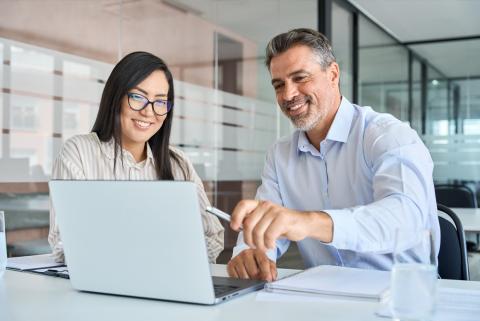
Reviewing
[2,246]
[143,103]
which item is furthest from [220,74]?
[2,246]

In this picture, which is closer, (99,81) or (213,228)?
(213,228)

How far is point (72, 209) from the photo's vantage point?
128 centimetres

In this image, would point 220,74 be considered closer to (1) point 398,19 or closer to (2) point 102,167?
(2) point 102,167

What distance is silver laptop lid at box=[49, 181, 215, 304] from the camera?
3.66ft

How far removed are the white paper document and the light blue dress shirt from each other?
546 mm

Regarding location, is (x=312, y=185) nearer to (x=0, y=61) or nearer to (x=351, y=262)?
(x=351, y=262)

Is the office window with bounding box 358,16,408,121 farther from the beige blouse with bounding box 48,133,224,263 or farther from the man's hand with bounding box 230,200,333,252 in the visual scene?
the man's hand with bounding box 230,200,333,252

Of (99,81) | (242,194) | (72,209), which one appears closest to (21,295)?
(72,209)

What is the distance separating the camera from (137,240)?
3.90 ft

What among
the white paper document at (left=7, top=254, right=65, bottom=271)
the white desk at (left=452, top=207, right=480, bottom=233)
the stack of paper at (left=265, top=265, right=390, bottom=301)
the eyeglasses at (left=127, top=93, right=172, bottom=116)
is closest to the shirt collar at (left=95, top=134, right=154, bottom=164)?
the eyeglasses at (left=127, top=93, right=172, bottom=116)

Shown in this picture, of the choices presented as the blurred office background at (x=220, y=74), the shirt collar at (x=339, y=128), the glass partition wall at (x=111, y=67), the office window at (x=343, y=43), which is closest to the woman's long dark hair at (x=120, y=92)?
the shirt collar at (x=339, y=128)

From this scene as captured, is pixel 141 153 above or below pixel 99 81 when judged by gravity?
below

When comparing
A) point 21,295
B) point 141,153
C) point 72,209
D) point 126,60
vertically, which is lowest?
point 21,295

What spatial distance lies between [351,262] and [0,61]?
6.69 ft
